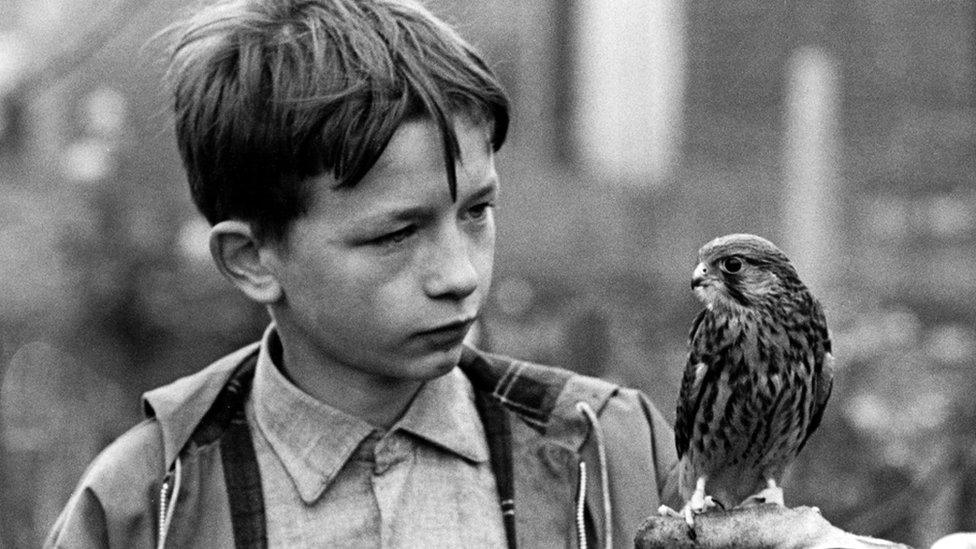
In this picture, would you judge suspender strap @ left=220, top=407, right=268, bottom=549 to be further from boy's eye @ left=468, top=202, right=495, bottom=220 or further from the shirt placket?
boy's eye @ left=468, top=202, right=495, bottom=220

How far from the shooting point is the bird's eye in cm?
234

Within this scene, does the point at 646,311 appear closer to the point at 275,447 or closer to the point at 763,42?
the point at 275,447

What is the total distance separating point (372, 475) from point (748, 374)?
63 centimetres

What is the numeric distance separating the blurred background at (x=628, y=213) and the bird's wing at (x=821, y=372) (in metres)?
1.04

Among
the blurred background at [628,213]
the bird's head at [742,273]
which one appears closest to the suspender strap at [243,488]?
the bird's head at [742,273]

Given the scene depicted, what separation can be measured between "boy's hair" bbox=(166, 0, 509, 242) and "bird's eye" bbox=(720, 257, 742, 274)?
0.43 metres

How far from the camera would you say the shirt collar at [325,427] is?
2.61 metres

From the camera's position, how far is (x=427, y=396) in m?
2.69

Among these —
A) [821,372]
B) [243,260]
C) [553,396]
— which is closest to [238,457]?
[243,260]

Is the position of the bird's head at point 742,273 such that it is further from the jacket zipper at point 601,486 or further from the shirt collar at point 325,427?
the shirt collar at point 325,427

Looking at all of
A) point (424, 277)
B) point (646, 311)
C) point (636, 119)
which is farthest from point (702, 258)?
point (636, 119)

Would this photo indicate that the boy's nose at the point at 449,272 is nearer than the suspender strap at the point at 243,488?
Yes

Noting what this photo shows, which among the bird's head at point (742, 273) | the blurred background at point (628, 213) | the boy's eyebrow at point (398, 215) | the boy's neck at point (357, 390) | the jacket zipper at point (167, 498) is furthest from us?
the blurred background at point (628, 213)

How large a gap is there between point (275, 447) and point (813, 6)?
22.2 feet
